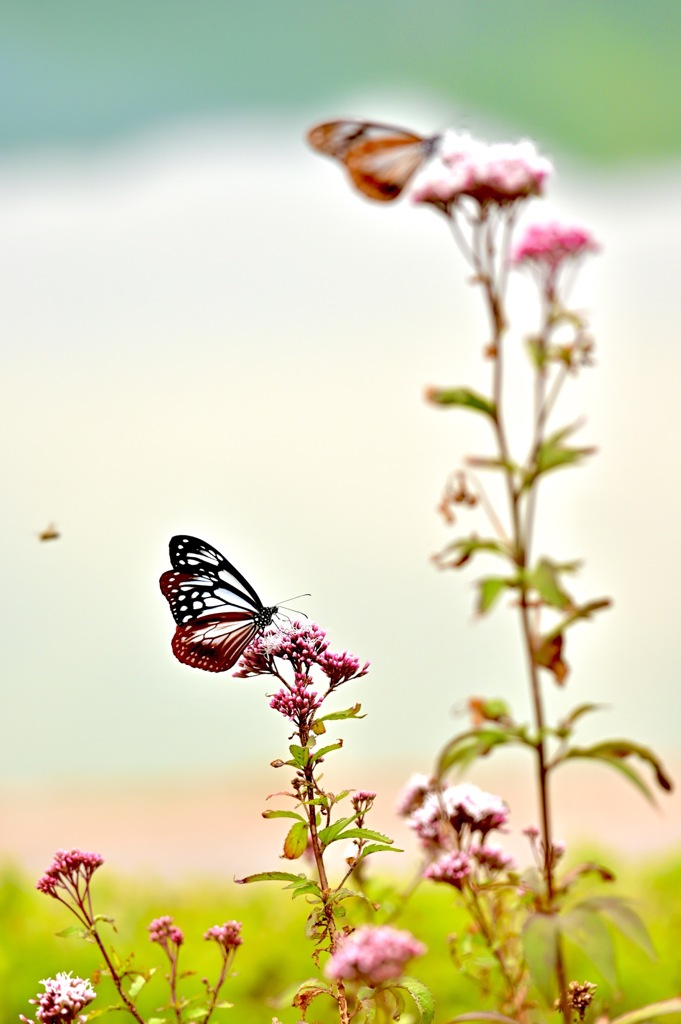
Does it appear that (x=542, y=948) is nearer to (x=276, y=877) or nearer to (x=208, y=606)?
(x=276, y=877)

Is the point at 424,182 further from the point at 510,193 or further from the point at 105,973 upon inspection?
the point at 105,973

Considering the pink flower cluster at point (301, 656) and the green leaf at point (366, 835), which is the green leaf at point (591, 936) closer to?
the green leaf at point (366, 835)

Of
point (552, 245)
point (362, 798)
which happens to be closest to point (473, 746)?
point (362, 798)

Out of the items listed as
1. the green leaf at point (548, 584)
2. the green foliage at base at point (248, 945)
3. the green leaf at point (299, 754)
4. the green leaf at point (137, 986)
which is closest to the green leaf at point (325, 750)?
the green leaf at point (299, 754)

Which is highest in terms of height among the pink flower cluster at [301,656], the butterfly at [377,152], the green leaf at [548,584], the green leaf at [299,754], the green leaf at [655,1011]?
the butterfly at [377,152]

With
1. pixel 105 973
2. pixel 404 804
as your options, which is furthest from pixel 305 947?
pixel 105 973

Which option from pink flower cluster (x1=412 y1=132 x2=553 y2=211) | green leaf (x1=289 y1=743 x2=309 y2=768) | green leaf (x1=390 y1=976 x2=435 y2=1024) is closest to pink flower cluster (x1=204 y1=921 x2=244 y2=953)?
green leaf (x1=390 y1=976 x2=435 y2=1024)

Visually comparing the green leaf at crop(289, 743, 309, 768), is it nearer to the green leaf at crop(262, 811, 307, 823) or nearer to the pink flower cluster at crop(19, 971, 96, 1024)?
the green leaf at crop(262, 811, 307, 823)
